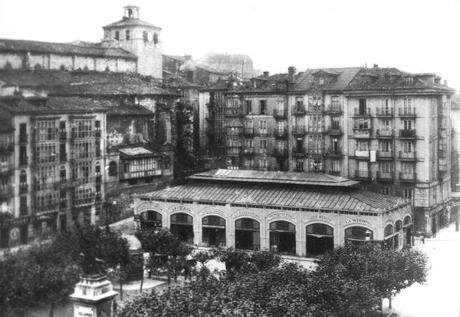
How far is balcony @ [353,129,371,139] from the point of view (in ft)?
151

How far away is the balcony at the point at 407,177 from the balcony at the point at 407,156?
900 mm

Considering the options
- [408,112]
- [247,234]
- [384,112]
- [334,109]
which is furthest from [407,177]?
[247,234]

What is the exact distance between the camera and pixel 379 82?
46281 mm

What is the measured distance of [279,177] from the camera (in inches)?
1603

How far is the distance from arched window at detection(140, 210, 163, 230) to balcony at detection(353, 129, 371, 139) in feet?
47.6

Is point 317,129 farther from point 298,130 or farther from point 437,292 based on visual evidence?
point 437,292

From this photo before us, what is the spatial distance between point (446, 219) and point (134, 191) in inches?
912

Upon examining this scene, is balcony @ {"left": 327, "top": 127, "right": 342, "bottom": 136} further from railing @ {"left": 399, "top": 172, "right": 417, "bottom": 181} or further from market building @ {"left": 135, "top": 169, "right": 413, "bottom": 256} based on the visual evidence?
market building @ {"left": 135, "top": 169, "right": 413, "bottom": 256}

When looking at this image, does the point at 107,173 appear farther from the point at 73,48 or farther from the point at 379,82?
the point at 379,82

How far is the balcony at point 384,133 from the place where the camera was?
45125 mm

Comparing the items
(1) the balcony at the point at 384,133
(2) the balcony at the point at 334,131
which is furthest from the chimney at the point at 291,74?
(1) the balcony at the point at 384,133

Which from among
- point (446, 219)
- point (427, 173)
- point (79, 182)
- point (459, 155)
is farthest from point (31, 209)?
point (459, 155)

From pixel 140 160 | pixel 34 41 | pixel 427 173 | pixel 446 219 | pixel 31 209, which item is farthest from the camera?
pixel 446 219

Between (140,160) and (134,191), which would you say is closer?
(140,160)
